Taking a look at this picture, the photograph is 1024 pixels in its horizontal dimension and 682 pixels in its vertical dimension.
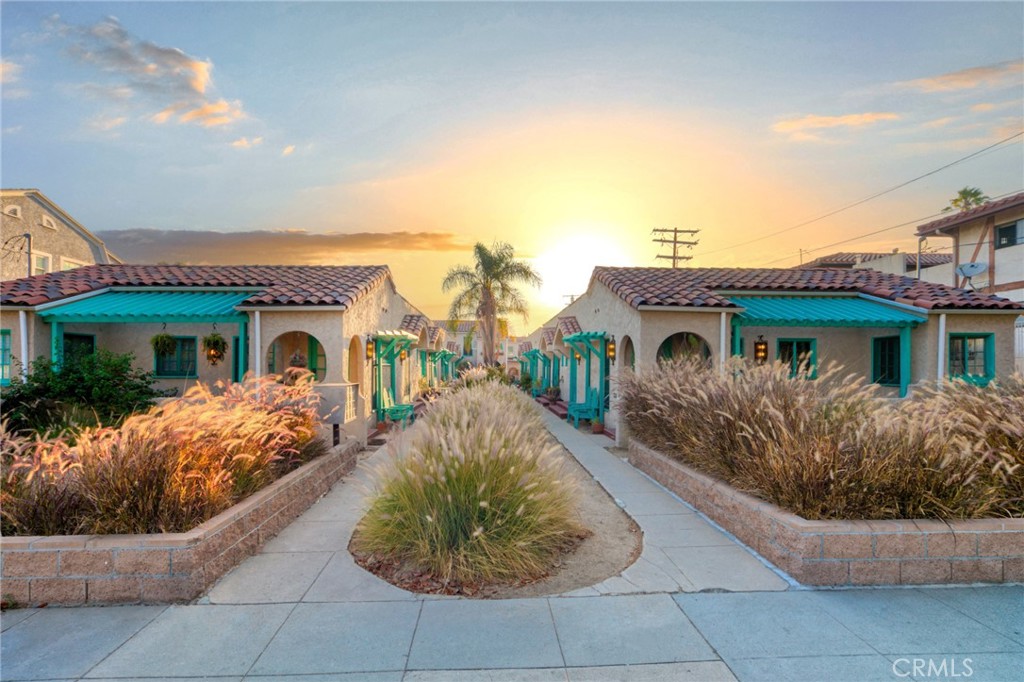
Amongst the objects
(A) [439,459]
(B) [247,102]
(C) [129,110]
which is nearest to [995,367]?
(A) [439,459]

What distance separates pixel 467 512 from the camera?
4766 millimetres

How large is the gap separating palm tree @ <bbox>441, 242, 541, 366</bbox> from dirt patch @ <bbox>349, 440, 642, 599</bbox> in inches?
909

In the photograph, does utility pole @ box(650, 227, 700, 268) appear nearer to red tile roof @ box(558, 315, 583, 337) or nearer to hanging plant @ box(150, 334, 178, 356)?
red tile roof @ box(558, 315, 583, 337)

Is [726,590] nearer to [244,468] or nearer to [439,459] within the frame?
[439,459]

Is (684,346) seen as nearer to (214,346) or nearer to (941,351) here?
(941,351)

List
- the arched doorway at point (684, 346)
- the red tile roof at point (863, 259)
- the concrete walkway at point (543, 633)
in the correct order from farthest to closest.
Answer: the red tile roof at point (863, 259) < the arched doorway at point (684, 346) < the concrete walkway at point (543, 633)

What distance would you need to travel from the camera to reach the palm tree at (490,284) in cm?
2895

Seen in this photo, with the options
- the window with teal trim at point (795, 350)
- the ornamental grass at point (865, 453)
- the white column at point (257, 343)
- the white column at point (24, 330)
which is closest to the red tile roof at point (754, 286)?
the window with teal trim at point (795, 350)

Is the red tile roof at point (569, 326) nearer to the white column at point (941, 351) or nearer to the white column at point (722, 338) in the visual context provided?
the white column at point (722, 338)

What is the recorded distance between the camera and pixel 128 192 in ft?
43.0

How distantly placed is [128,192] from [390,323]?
320 inches

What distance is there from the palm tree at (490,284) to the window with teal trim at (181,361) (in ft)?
51.3

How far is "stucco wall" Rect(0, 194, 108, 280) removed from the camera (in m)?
22.7

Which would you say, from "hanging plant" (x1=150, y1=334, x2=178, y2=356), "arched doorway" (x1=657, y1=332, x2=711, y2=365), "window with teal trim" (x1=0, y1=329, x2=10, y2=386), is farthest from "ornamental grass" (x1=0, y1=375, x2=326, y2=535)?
"arched doorway" (x1=657, y1=332, x2=711, y2=365)
